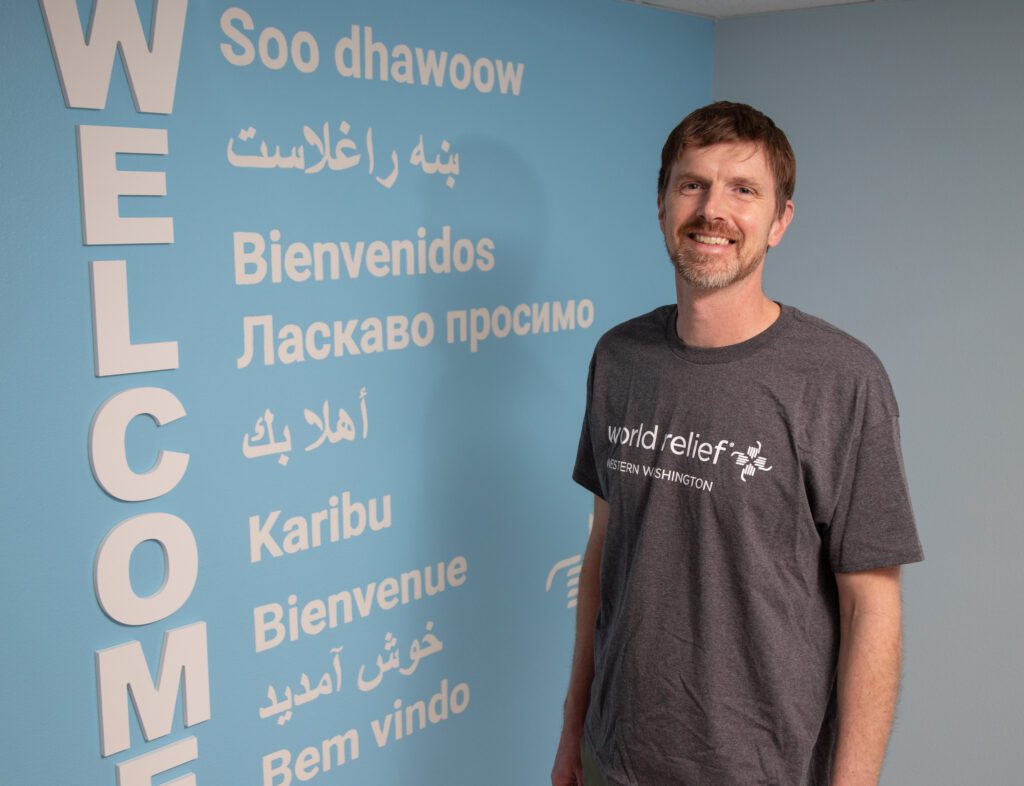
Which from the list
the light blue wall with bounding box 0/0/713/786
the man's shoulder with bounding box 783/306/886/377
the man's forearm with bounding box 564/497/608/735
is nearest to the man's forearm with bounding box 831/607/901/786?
the man's shoulder with bounding box 783/306/886/377

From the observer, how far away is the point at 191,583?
5.18 feet

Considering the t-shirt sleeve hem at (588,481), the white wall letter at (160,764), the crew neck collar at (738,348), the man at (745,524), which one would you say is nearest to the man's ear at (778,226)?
the man at (745,524)

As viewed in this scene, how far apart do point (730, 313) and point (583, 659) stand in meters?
0.65

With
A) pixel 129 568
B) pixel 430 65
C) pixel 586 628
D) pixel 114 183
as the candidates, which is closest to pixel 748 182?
pixel 430 65

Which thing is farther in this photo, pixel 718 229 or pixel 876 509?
pixel 718 229

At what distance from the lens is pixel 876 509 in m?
1.38

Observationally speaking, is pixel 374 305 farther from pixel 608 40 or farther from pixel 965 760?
pixel 965 760

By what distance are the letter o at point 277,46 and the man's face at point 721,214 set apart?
2.13 feet

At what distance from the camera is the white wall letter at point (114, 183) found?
4.58 feet

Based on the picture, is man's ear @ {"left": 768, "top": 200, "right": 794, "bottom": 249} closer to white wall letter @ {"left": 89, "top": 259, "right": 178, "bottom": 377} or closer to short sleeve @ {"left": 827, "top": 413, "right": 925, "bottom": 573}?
short sleeve @ {"left": 827, "top": 413, "right": 925, "bottom": 573}

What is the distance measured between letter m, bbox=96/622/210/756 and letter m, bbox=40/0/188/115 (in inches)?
30.5

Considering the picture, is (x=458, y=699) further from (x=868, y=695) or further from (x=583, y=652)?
(x=868, y=695)

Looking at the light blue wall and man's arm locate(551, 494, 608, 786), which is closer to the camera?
the light blue wall

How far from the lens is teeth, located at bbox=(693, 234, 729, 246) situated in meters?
1.50
